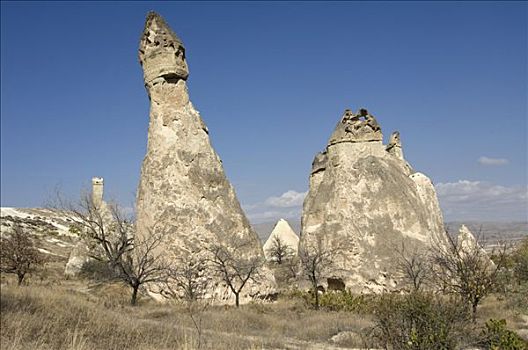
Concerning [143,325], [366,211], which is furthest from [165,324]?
[366,211]

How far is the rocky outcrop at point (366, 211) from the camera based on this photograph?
15.8 metres

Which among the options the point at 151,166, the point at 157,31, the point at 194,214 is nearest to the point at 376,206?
the point at 194,214

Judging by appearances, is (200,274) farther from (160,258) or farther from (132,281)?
(132,281)

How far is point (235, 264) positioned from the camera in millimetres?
13016

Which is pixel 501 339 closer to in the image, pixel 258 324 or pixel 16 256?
pixel 258 324

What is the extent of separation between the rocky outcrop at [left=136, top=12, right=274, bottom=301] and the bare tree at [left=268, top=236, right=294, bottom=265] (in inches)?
638

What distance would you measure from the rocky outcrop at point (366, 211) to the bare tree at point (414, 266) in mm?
252

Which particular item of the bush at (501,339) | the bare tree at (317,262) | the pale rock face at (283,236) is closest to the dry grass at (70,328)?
the bush at (501,339)

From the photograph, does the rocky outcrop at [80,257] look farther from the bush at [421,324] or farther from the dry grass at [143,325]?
the bush at [421,324]

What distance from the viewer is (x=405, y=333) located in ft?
18.9

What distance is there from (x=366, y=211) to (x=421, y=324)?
11.2m

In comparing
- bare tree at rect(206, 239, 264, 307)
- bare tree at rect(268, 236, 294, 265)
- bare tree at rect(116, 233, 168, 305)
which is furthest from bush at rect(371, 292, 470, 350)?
bare tree at rect(268, 236, 294, 265)

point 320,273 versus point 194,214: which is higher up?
point 194,214

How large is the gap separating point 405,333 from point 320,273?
35.4 ft
